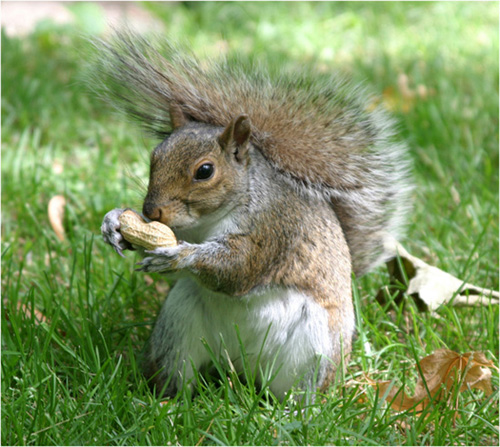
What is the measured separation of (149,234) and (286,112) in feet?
1.49

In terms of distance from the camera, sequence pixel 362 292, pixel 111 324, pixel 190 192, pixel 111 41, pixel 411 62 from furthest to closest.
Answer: pixel 411 62 < pixel 362 292 < pixel 111 324 < pixel 111 41 < pixel 190 192

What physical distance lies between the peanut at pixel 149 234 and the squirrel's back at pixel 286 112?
31 cm

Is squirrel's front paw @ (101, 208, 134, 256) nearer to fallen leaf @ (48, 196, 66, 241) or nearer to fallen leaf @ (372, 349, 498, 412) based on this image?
fallen leaf @ (372, 349, 498, 412)

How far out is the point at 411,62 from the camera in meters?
3.66

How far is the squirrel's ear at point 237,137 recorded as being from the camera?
1.54 meters

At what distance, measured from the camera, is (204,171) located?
152 cm

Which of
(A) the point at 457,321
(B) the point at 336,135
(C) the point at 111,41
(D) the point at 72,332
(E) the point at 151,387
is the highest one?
(C) the point at 111,41

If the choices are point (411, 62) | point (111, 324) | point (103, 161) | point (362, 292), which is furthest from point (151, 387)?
point (411, 62)

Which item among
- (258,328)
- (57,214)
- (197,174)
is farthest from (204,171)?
(57,214)

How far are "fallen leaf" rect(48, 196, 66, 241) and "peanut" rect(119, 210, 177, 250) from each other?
0.83 m

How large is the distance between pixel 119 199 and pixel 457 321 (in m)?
1.17

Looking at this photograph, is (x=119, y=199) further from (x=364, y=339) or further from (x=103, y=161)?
(x=364, y=339)

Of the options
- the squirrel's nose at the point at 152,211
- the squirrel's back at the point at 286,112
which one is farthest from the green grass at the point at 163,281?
the squirrel's nose at the point at 152,211

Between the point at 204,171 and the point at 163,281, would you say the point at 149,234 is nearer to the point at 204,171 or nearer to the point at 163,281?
the point at 204,171
